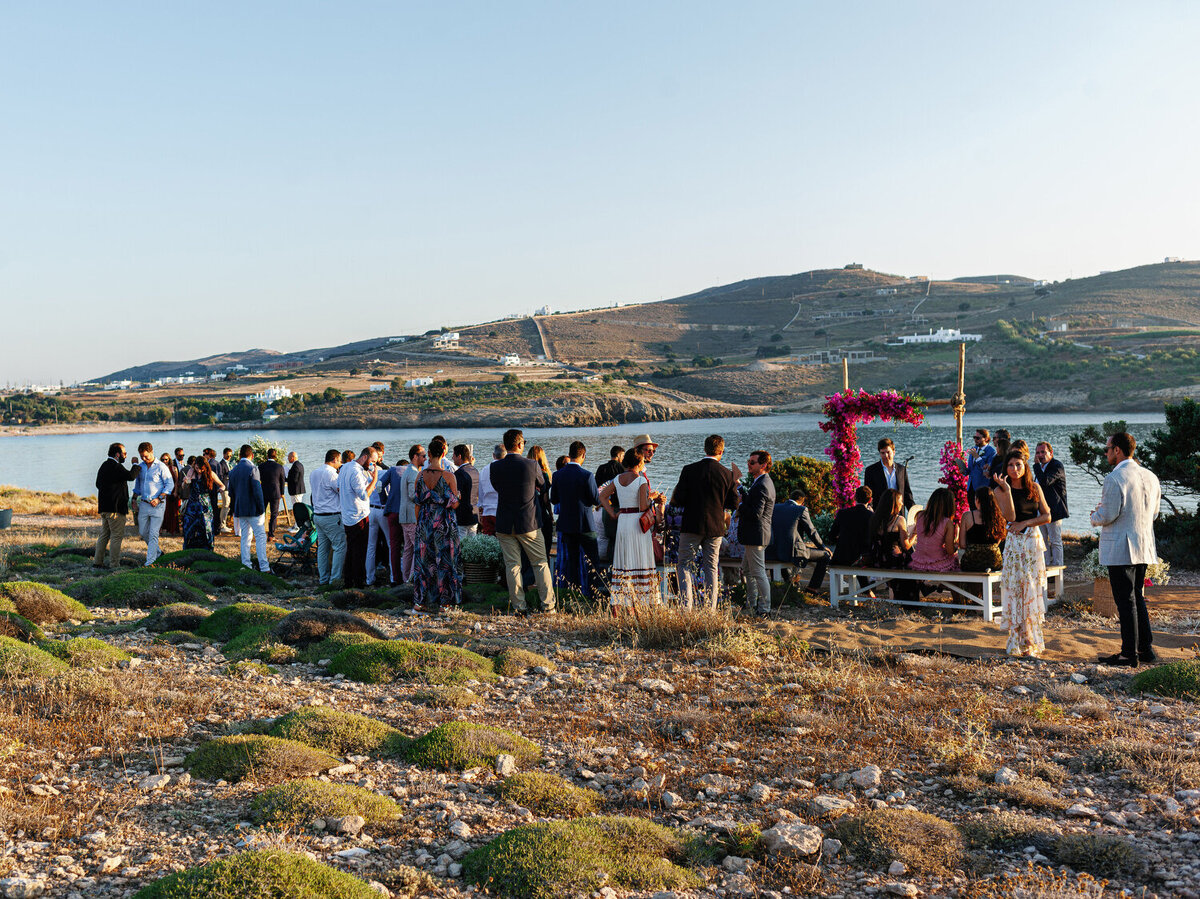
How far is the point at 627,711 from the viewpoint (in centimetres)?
632

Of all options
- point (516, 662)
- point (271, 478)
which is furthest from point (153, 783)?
point (271, 478)

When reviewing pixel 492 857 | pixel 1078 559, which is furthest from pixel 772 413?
pixel 492 857

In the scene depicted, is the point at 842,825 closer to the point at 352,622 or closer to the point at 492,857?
the point at 492,857

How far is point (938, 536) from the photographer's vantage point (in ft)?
31.2

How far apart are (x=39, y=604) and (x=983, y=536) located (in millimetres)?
9298

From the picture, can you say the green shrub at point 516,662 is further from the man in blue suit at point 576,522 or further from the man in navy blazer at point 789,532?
the man in navy blazer at point 789,532

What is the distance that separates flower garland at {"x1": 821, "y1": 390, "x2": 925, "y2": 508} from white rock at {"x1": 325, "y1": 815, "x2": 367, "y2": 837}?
938 cm

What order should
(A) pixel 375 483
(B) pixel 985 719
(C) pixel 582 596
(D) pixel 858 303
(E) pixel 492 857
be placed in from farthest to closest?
(D) pixel 858 303 < (A) pixel 375 483 < (C) pixel 582 596 < (B) pixel 985 719 < (E) pixel 492 857

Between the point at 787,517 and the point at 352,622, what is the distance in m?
4.84

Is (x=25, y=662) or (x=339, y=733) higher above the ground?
(x=25, y=662)

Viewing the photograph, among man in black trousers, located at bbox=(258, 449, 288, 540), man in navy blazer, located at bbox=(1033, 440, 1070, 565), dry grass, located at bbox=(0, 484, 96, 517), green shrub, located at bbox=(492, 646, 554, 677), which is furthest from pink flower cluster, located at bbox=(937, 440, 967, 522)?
dry grass, located at bbox=(0, 484, 96, 517)

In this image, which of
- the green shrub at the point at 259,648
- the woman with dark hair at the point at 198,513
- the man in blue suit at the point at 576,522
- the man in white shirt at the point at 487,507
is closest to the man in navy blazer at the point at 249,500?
the woman with dark hair at the point at 198,513

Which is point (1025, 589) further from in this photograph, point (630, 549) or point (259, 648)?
point (259, 648)

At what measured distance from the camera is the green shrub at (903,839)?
3943 millimetres
